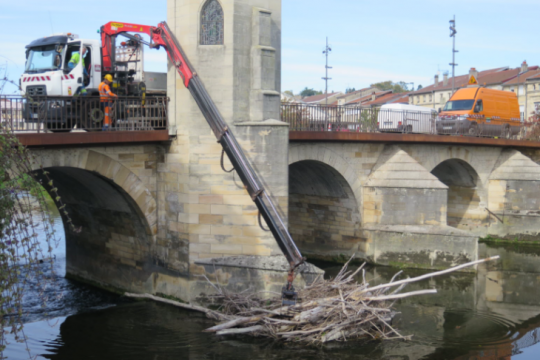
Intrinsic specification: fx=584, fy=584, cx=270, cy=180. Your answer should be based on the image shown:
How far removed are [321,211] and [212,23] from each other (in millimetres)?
9549

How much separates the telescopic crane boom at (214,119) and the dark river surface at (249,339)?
1.81 meters

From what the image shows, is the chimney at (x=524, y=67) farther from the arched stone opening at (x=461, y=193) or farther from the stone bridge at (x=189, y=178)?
the stone bridge at (x=189, y=178)

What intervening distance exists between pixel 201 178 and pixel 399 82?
10181cm

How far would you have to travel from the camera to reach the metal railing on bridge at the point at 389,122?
18297mm

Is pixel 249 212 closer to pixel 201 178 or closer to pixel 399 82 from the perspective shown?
pixel 201 178

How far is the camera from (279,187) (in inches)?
543

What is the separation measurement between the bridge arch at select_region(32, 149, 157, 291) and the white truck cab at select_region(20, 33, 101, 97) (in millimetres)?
1835

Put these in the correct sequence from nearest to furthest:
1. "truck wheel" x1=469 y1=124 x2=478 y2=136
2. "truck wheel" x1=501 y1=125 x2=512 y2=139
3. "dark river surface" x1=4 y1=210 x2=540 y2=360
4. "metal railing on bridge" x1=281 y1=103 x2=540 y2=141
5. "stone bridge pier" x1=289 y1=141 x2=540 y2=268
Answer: "dark river surface" x1=4 y1=210 x2=540 y2=360, "metal railing on bridge" x1=281 y1=103 x2=540 y2=141, "stone bridge pier" x1=289 y1=141 x2=540 y2=268, "truck wheel" x1=469 y1=124 x2=478 y2=136, "truck wheel" x1=501 y1=125 x2=512 y2=139

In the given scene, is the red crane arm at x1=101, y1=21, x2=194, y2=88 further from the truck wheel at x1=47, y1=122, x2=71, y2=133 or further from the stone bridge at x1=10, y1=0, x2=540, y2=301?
the truck wheel at x1=47, y1=122, x2=71, y2=133

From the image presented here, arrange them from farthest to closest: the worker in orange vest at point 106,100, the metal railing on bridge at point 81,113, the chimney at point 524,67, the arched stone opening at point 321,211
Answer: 1. the chimney at point 524,67
2. the arched stone opening at point 321,211
3. the worker in orange vest at point 106,100
4. the metal railing on bridge at point 81,113

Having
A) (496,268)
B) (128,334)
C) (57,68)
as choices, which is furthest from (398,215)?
(57,68)

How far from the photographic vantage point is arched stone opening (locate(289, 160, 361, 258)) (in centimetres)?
2000

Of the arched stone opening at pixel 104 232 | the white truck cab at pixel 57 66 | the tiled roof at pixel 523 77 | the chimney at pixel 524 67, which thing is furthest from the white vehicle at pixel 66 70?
the chimney at pixel 524 67

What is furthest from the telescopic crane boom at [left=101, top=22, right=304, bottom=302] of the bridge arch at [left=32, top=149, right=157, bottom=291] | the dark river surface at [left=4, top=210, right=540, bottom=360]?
the bridge arch at [left=32, top=149, right=157, bottom=291]
